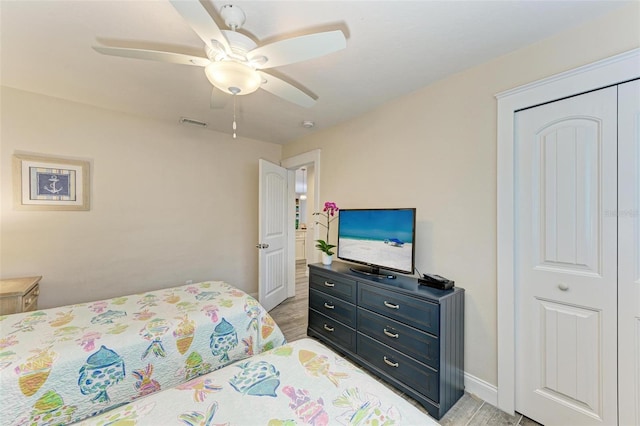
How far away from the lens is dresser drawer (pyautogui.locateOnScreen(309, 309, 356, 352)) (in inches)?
93.6

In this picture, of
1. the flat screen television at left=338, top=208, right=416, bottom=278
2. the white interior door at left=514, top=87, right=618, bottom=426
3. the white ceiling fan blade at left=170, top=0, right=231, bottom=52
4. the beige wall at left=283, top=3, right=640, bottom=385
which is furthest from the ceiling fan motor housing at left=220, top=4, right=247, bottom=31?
the white interior door at left=514, top=87, right=618, bottom=426

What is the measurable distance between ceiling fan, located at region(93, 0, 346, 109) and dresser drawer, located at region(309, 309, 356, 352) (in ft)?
7.02

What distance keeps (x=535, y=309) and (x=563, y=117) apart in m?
1.24

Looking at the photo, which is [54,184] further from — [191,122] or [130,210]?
[191,122]

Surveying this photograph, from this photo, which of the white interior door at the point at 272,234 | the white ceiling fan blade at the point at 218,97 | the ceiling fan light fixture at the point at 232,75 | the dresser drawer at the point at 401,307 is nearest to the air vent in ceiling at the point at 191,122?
the white interior door at the point at 272,234

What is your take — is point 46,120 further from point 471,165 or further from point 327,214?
point 471,165

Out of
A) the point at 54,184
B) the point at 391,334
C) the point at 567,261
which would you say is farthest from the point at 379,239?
the point at 54,184

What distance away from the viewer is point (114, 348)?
55.6 inches

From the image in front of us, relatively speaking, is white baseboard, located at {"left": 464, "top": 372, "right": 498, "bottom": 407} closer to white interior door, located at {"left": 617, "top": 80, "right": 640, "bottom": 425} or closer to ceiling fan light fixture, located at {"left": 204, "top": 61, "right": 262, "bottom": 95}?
white interior door, located at {"left": 617, "top": 80, "right": 640, "bottom": 425}

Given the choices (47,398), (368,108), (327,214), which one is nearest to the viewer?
(47,398)

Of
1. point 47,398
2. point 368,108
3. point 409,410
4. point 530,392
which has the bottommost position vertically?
point 530,392

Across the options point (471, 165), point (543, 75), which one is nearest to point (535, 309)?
point (471, 165)

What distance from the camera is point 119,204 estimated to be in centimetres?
292

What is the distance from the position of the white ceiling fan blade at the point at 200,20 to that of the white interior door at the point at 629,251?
2.14 metres
